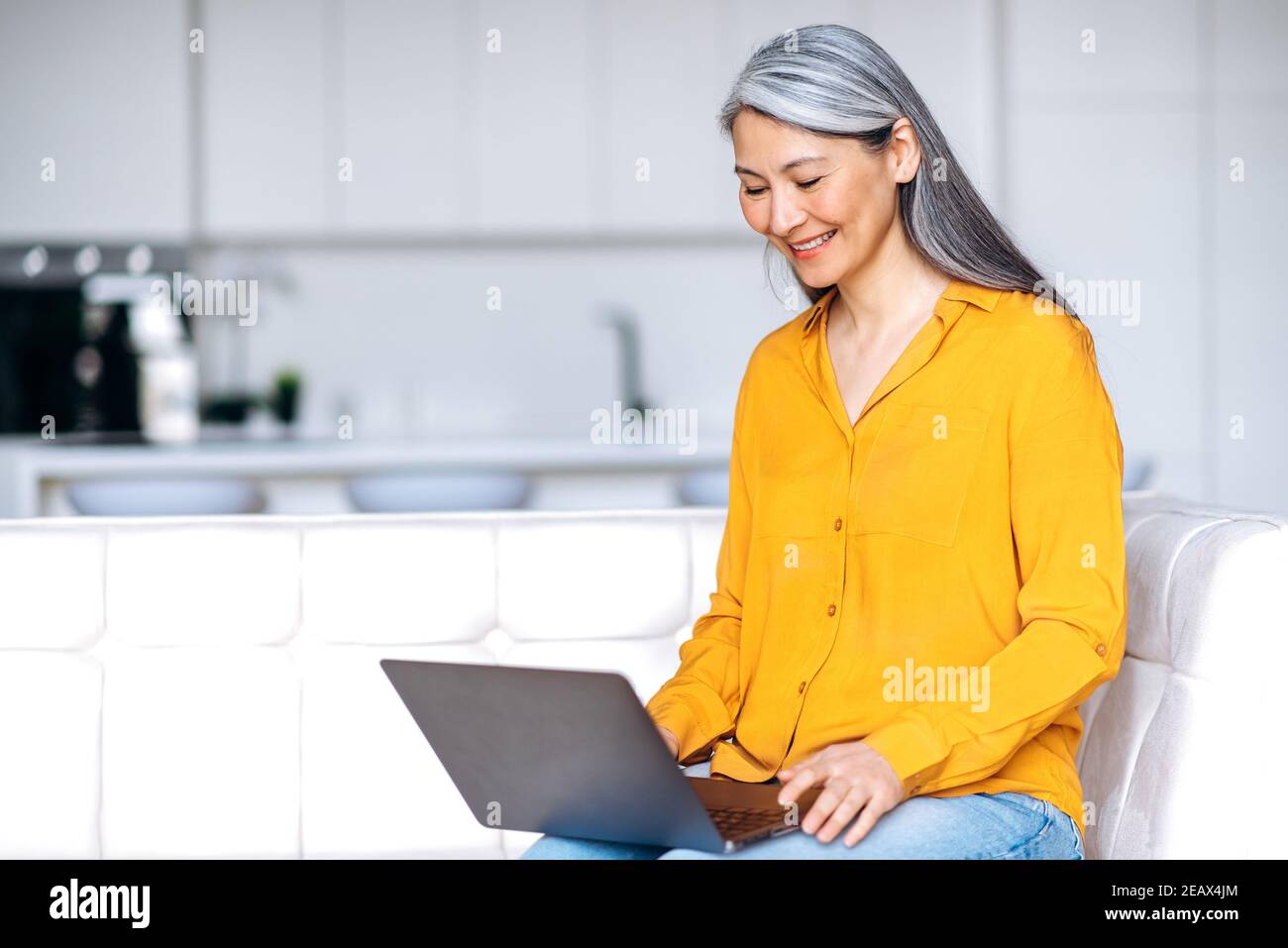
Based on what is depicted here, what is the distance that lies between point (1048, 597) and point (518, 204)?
429 centimetres

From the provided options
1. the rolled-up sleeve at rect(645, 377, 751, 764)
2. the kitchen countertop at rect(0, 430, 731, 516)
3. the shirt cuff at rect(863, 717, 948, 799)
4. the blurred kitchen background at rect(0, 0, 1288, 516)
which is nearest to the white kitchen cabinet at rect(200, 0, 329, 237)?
the blurred kitchen background at rect(0, 0, 1288, 516)

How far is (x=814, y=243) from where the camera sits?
1333 millimetres

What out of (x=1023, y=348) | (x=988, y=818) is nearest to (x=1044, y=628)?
(x=988, y=818)

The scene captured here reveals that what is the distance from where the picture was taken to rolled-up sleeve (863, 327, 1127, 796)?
1132 mm

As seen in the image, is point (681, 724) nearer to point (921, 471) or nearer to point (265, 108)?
point (921, 471)

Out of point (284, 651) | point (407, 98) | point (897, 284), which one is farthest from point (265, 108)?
point (897, 284)

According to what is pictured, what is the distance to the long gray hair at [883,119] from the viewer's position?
127 cm

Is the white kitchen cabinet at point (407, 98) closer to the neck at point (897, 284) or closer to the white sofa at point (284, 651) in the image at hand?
the white sofa at point (284, 651)

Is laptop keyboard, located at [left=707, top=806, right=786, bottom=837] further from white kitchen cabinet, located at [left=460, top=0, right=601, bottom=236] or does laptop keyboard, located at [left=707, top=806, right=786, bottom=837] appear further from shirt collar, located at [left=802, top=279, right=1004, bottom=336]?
white kitchen cabinet, located at [left=460, top=0, right=601, bottom=236]
